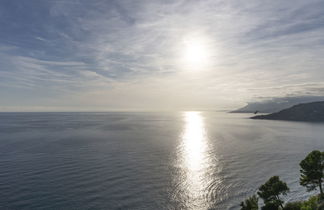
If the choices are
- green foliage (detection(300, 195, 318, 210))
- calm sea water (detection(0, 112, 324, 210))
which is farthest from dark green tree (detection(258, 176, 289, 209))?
calm sea water (detection(0, 112, 324, 210))

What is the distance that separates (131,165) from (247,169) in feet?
149

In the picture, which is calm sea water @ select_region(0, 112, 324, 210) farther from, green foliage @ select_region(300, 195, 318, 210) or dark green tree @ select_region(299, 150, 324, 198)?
green foliage @ select_region(300, 195, 318, 210)

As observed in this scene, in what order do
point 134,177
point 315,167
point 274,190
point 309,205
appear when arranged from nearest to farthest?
point 309,205 → point 274,190 → point 315,167 → point 134,177

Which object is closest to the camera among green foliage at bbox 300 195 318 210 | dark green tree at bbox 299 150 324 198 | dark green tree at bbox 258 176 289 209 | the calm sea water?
green foliage at bbox 300 195 318 210

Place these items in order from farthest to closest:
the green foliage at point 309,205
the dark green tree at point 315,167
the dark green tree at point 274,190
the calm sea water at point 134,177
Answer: the calm sea water at point 134,177, the dark green tree at point 315,167, the dark green tree at point 274,190, the green foliage at point 309,205

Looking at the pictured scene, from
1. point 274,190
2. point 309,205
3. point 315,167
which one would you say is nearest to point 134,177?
point 274,190

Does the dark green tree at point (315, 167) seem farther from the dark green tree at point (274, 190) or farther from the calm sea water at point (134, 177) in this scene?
the calm sea water at point (134, 177)

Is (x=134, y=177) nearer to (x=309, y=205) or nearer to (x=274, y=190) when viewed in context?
(x=274, y=190)

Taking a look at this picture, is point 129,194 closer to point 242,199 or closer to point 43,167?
point 242,199

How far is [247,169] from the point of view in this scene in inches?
2564

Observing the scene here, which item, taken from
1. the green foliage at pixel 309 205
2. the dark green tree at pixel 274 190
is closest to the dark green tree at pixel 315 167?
the green foliage at pixel 309 205

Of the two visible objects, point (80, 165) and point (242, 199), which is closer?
point (242, 199)

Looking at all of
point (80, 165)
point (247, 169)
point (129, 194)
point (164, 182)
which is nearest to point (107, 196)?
point (129, 194)

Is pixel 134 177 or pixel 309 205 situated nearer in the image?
pixel 309 205
